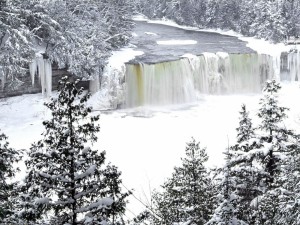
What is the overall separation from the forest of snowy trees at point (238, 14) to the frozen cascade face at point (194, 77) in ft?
19.0

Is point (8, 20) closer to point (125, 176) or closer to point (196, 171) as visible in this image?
point (125, 176)

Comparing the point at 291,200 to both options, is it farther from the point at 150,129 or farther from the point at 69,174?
the point at 150,129

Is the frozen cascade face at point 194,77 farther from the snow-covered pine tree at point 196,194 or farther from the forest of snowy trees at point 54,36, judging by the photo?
the snow-covered pine tree at point 196,194

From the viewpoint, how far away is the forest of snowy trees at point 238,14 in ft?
115

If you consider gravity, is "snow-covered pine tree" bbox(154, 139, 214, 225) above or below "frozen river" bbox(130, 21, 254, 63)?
below

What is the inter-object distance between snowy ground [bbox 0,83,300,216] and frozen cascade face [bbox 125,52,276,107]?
0.99 meters

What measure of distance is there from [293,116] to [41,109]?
1359cm

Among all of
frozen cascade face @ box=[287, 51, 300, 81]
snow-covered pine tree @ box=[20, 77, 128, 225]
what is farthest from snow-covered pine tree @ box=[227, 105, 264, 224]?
frozen cascade face @ box=[287, 51, 300, 81]

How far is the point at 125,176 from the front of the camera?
52.4ft

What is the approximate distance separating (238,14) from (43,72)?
24122 mm

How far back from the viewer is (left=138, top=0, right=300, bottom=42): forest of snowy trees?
3516cm

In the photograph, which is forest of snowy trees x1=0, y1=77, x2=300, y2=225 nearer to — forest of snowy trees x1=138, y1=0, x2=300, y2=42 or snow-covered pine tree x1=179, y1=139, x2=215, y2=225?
snow-covered pine tree x1=179, y1=139, x2=215, y2=225

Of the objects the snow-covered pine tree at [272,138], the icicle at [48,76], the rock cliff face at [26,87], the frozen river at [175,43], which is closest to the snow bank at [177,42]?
the frozen river at [175,43]

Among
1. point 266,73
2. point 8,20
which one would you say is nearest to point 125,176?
point 8,20
